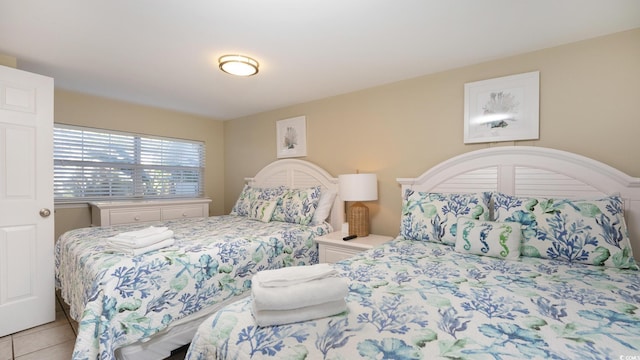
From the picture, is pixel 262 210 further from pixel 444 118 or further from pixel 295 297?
pixel 295 297

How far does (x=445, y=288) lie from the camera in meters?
1.27

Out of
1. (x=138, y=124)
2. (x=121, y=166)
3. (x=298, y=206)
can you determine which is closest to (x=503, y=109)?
(x=298, y=206)

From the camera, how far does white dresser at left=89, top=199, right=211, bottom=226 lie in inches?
120

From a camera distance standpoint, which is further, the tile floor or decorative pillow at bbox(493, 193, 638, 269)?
the tile floor

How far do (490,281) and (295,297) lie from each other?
3.28 feet

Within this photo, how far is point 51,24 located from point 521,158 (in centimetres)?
342

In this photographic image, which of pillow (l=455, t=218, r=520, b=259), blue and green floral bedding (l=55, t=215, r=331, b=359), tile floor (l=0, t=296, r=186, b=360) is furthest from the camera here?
tile floor (l=0, t=296, r=186, b=360)

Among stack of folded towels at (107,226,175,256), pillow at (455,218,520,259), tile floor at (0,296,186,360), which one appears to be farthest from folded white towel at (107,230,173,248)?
pillow at (455,218,520,259)

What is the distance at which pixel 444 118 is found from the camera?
2.57 metres

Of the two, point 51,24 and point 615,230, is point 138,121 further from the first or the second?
point 615,230

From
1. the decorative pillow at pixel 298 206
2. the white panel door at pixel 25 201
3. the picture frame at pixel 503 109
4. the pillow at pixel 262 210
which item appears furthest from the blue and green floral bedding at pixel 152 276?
the picture frame at pixel 503 109

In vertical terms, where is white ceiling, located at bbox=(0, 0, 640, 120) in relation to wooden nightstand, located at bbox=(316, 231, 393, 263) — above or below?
above

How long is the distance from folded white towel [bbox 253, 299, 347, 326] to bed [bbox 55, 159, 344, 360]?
3.36 feet

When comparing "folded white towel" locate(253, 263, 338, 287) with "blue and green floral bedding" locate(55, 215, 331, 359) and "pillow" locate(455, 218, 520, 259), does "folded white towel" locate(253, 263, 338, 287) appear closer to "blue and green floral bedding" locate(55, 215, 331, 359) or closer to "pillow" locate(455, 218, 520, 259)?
"blue and green floral bedding" locate(55, 215, 331, 359)
